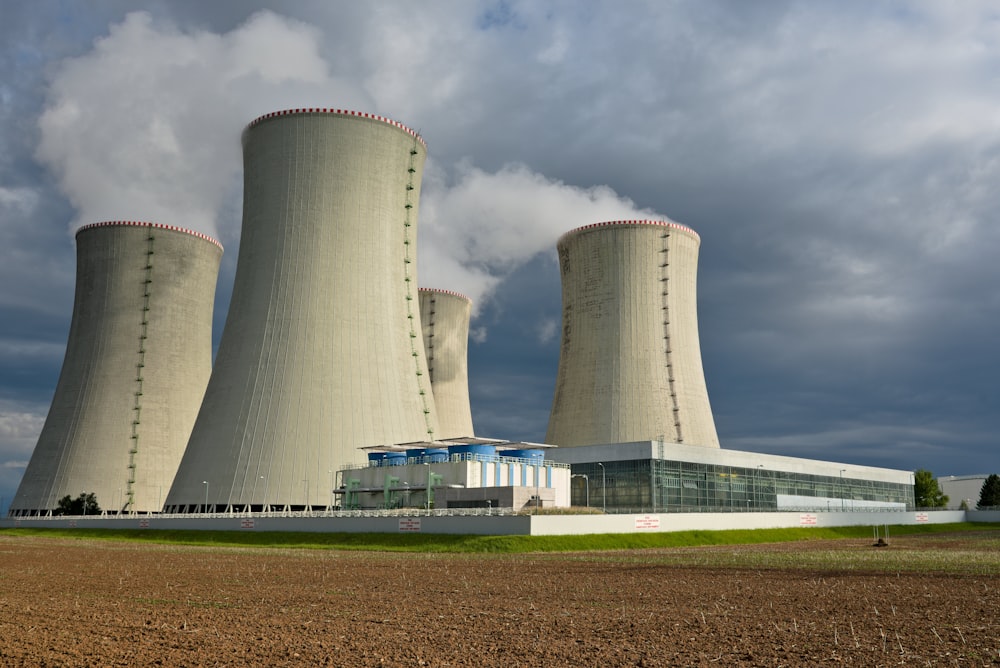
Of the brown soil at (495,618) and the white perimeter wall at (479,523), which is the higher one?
the brown soil at (495,618)

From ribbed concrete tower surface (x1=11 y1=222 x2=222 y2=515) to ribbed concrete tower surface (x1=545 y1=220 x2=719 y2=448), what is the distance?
19.1 m

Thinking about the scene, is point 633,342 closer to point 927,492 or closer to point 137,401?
point 137,401

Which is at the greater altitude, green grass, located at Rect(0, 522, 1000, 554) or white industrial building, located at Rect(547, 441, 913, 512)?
white industrial building, located at Rect(547, 441, 913, 512)

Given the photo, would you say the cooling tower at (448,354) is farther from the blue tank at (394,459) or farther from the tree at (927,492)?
the tree at (927,492)

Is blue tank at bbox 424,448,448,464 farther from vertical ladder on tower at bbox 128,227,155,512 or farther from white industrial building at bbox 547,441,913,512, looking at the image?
vertical ladder on tower at bbox 128,227,155,512

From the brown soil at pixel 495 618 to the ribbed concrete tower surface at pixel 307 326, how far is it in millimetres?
15733

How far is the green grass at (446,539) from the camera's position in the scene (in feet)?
82.5

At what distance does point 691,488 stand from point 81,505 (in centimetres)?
2839

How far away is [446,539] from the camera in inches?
1041

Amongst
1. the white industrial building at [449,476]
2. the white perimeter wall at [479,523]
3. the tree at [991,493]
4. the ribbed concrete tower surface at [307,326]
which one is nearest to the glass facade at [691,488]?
the white industrial building at [449,476]

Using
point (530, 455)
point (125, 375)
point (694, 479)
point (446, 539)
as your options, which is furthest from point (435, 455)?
point (125, 375)

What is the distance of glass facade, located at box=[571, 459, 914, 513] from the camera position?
3747 centimetres

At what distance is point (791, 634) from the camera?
8.43 meters

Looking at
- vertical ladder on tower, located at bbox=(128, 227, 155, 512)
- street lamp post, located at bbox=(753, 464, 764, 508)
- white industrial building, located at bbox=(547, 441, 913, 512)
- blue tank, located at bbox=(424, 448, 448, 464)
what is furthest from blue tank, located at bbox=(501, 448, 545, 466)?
vertical ladder on tower, located at bbox=(128, 227, 155, 512)
